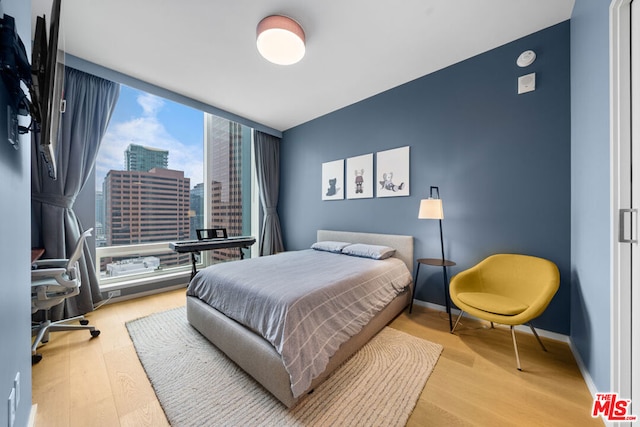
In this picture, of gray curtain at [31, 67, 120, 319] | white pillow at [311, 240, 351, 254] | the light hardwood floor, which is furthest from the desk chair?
white pillow at [311, 240, 351, 254]

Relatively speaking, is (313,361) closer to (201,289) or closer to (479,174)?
(201,289)

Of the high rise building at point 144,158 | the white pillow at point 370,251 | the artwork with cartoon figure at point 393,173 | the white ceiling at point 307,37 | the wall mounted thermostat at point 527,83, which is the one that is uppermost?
the white ceiling at point 307,37

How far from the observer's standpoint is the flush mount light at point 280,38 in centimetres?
194

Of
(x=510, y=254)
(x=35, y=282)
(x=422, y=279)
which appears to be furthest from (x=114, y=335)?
(x=510, y=254)

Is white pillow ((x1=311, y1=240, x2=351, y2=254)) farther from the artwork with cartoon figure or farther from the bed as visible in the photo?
the artwork with cartoon figure

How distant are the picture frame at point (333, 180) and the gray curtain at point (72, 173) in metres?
2.94

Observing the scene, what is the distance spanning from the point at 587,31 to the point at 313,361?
292 cm

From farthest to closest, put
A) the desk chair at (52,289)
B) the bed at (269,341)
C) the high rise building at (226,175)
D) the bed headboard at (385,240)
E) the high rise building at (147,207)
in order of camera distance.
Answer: the high rise building at (226,175) < the high rise building at (147,207) < the bed headboard at (385,240) < the desk chair at (52,289) < the bed at (269,341)

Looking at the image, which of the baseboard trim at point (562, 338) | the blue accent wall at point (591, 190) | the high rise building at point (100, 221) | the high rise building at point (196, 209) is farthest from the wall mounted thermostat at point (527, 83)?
the high rise building at point (100, 221)

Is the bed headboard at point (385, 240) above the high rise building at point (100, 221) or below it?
below

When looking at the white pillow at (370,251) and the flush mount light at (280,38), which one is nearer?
the flush mount light at (280,38)

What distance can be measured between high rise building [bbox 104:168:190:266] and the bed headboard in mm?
2434

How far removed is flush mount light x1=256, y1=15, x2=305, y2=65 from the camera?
76.3 inches

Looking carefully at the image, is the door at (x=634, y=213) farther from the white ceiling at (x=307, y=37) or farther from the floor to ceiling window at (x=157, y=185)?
the floor to ceiling window at (x=157, y=185)
